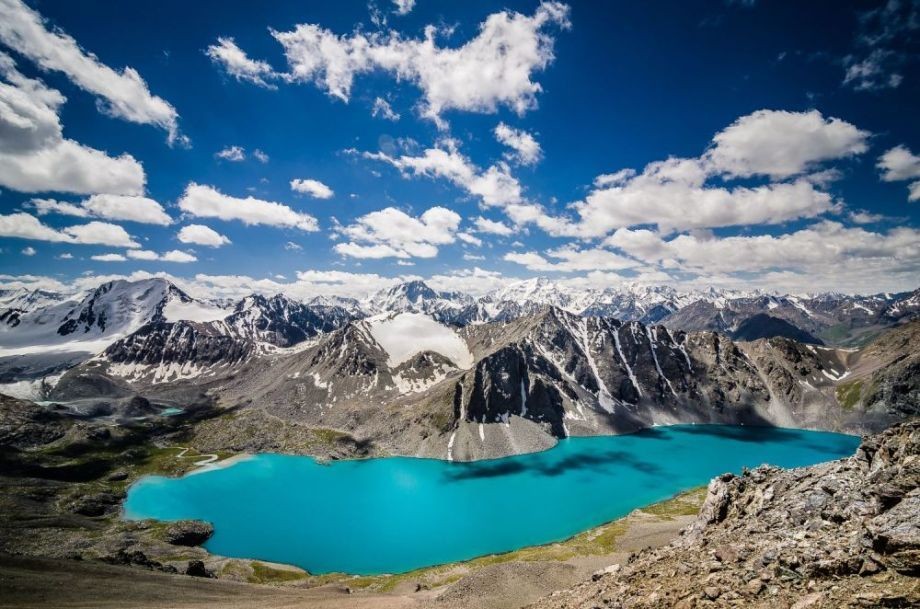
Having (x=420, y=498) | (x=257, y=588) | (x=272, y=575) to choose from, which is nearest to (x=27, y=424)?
(x=272, y=575)

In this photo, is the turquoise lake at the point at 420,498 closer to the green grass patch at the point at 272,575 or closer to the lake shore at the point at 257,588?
the green grass patch at the point at 272,575

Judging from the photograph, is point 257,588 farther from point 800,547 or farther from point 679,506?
point 679,506

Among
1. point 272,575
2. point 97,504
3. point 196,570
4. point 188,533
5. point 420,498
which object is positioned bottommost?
point 272,575

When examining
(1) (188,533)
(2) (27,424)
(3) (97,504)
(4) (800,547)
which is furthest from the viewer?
(2) (27,424)

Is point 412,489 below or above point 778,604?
below

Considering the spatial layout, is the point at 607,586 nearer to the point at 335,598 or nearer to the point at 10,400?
the point at 335,598

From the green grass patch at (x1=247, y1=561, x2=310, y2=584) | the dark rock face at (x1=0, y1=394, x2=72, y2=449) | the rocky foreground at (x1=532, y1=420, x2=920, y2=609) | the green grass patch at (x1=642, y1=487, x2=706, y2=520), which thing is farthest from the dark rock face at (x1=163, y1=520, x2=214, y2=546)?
the green grass patch at (x1=642, y1=487, x2=706, y2=520)

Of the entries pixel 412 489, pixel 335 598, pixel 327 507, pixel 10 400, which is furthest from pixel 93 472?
pixel 335 598
